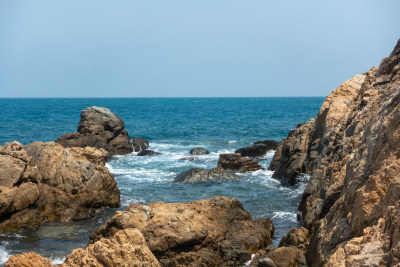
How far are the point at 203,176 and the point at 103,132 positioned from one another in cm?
1419

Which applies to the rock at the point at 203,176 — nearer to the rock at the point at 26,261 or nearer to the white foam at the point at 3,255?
the white foam at the point at 3,255

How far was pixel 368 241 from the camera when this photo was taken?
217 inches

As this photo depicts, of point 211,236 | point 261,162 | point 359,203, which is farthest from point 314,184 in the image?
point 261,162

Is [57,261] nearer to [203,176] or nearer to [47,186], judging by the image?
[47,186]

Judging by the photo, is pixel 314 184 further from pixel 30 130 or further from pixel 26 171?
pixel 30 130

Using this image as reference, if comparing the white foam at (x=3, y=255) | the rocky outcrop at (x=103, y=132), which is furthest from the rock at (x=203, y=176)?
the rocky outcrop at (x=103, y=132)

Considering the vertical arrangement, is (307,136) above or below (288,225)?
above

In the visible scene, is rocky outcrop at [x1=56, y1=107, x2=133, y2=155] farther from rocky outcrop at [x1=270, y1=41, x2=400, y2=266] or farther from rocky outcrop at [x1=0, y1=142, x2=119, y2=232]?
rocky outcrop at [x1=270, y1=41, x2=400, y2=266]

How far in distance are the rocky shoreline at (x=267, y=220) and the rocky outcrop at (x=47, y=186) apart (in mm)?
35

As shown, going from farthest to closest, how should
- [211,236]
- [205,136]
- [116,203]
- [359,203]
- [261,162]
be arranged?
[205,136]
[261,162]
[116,203]
[211,236]
[359,203]

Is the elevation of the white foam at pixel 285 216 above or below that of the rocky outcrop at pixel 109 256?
below

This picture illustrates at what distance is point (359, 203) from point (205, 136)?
1536 inches

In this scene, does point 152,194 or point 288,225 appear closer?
point 288,225

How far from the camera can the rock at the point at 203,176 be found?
21247 millimetres
